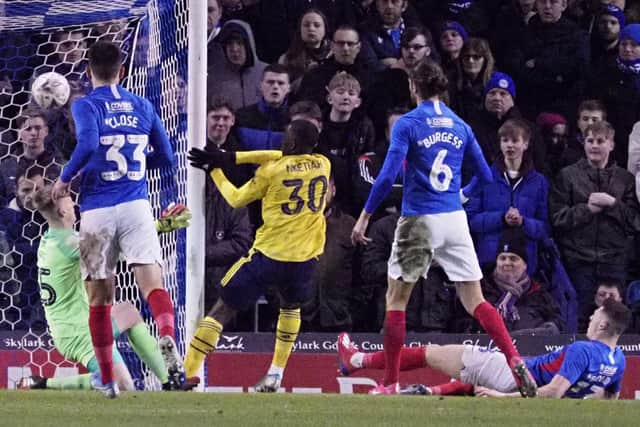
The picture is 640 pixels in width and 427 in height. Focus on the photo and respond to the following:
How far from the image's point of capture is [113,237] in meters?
9.14

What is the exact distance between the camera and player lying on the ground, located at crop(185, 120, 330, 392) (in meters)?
10.6

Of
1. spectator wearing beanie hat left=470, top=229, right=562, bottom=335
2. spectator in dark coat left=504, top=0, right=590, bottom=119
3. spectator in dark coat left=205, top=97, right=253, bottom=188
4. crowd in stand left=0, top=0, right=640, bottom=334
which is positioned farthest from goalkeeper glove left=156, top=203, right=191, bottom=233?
spectator in dark coat left=504, top=0, right=590, bottom=119

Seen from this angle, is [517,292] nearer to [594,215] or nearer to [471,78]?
[594,215]

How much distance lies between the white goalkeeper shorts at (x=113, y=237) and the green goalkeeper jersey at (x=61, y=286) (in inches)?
71.9

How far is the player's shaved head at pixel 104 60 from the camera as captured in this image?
9.06 m

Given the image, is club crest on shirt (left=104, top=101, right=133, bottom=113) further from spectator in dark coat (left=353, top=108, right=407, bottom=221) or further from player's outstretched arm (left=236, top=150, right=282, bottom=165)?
spectator in dark coat (left=353, top=108, right=407, bottom=221)

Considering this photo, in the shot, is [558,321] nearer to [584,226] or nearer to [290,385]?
[584,226]

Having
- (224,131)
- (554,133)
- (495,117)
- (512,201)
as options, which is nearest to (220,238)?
(224,131)

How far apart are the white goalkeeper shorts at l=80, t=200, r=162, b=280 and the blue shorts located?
1520mm

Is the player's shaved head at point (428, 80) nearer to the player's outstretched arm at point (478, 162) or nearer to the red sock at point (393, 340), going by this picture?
the player's outstretched arm at point (478, 162)

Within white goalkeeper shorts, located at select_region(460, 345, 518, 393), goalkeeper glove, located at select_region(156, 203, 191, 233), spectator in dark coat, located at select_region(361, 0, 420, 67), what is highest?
spectator in dark coat, located at select_region(361, 0, 420, 67)

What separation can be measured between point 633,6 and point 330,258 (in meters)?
4.03

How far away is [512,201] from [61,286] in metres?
4.19

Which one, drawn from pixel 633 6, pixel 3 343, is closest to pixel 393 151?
pixel 3 343
